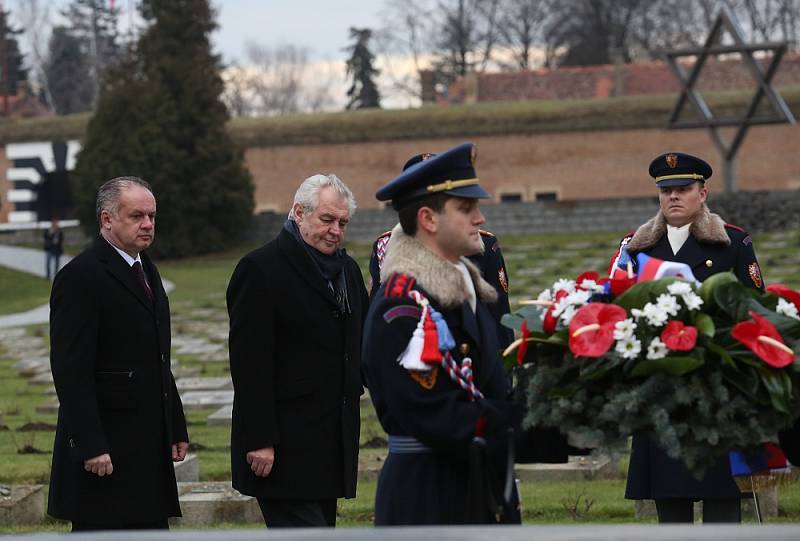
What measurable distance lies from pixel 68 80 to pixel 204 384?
195 ft

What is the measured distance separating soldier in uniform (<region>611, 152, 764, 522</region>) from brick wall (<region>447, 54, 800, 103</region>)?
44062 millimetres

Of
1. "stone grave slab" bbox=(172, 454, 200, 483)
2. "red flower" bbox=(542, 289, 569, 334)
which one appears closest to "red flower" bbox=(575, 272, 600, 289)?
"red flower" bbox=(542, 289, 569, 334)

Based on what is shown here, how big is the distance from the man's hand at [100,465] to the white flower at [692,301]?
2.58 meters

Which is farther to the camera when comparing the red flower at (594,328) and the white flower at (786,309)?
the white flower at (786,309)

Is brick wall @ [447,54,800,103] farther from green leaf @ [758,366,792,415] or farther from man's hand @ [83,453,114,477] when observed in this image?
green leaf @ [758,366,792,415]

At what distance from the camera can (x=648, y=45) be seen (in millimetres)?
60625

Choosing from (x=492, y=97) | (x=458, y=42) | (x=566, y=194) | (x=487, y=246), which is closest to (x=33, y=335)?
(x=487, y=246)

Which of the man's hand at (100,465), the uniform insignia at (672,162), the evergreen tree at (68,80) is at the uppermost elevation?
A: the evergreen tree at (68,80)

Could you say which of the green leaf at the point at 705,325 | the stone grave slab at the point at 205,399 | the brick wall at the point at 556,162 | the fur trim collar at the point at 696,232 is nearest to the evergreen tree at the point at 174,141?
the brick wall at the point at 556,162

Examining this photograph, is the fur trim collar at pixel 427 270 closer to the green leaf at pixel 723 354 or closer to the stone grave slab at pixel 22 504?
the green leaf at pixel 723 354

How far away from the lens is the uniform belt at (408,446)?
13.7ft

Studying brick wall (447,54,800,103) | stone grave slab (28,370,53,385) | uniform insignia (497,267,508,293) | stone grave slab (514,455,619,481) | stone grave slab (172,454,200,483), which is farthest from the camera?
brick wall (447,54,800,103)

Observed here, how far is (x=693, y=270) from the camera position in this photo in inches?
248

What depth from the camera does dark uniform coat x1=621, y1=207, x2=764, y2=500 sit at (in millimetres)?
5844
